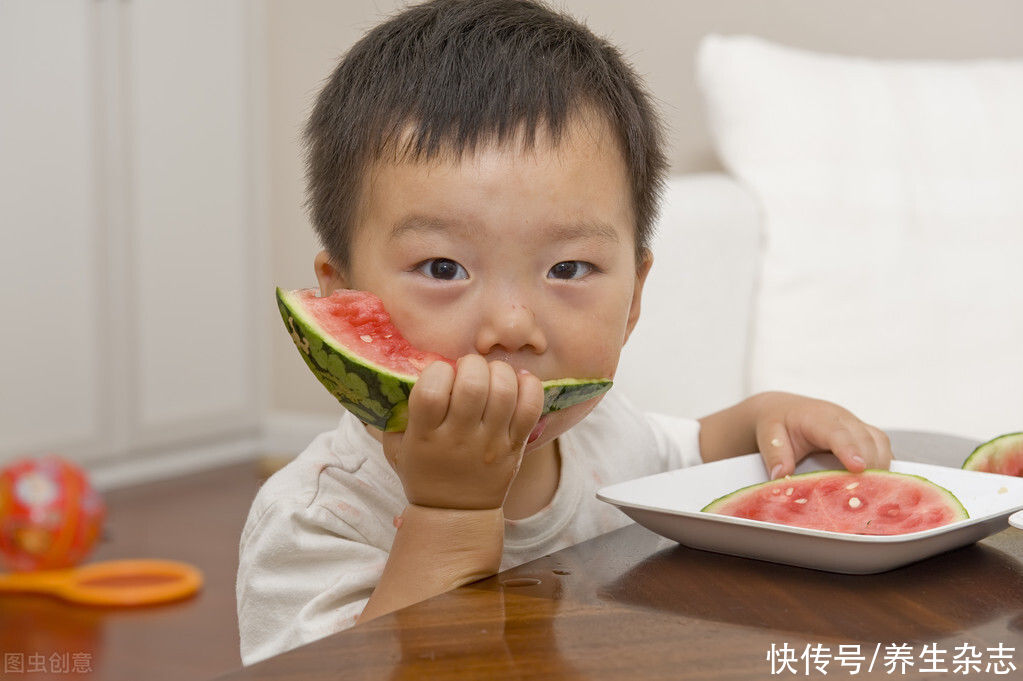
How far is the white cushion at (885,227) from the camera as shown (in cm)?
200

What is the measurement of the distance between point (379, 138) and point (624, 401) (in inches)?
19.8

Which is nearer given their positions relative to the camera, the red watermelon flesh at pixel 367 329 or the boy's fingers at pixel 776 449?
the red watermelon flesh at pixel 367 329

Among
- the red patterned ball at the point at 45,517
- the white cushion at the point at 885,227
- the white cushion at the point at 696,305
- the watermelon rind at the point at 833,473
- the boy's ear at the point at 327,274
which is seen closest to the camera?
the watermelon rind at the point at 833,473

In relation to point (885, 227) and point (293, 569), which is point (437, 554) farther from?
point (885, 227)

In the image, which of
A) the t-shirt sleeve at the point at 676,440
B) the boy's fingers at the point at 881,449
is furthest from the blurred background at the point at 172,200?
the boy's fingers at the point at 881,449

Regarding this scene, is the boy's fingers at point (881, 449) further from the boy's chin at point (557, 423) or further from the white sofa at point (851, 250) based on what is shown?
the white sofa at point (851, 250)

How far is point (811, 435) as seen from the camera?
1015mm

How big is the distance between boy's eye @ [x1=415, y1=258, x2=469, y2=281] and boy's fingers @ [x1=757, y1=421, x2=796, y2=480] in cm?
29

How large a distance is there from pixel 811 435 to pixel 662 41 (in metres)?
2.16

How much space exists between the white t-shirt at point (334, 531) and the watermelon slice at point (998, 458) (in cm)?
34

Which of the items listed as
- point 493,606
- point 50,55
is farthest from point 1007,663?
point 50,55

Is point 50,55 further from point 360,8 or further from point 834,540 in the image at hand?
point 834,540

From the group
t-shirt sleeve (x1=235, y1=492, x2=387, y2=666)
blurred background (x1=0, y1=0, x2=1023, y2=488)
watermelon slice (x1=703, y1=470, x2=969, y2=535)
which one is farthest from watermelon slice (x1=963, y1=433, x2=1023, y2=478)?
blurred background (x1=0, y1=0, x2=1023, y2=488)

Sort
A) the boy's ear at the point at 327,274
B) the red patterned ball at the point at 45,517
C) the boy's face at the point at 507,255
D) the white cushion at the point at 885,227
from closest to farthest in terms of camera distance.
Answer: the boy's face at the point at 507,255 < the boy's ear at the point at 327,274 < the white cushion at the point at 885,227 < the red patterned ball at the point at 45,517
